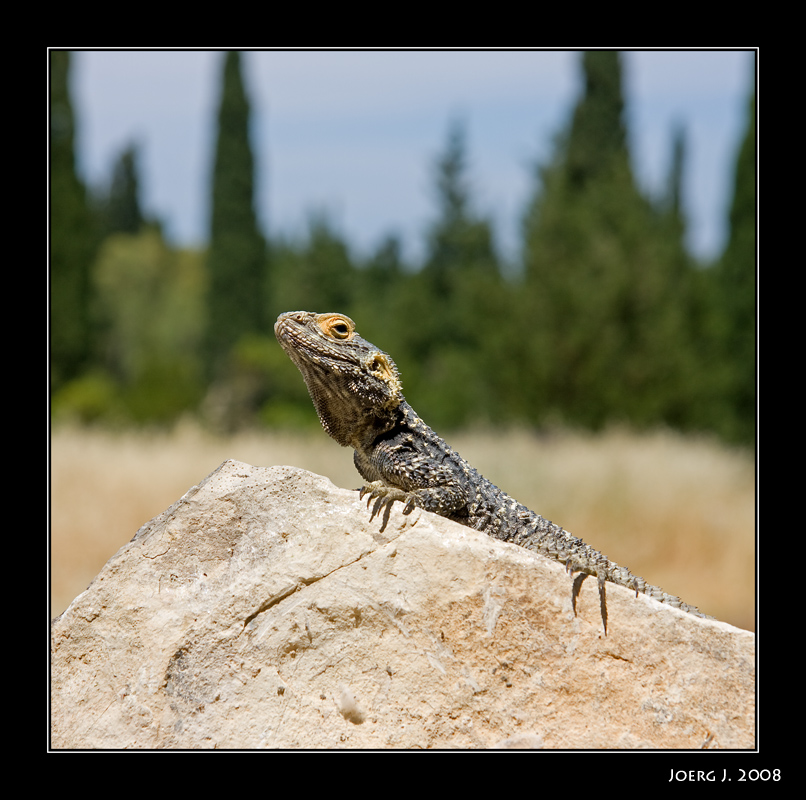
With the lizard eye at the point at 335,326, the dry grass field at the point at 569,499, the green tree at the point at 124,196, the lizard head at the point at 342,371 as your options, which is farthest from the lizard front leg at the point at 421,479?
the green tree at the point at 124,196

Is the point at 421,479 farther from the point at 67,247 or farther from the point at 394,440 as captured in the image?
the point at 67,247

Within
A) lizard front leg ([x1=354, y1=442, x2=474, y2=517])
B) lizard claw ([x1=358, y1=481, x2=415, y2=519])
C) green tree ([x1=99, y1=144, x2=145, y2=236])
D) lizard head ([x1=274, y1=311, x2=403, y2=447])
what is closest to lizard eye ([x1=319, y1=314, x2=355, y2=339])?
lizard head ([x1=274, y1=311, x2=403, y2=447])

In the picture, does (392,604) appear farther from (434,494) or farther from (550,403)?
(550,403)

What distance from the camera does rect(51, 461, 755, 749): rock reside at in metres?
3.26

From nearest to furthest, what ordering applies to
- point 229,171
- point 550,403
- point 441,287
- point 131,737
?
point 131,737 < point 550,403 < point 229,171 < point 441,287

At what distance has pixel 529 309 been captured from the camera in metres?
16.7

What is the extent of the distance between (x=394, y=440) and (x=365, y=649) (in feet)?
3.34

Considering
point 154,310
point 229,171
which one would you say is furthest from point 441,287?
point 154,310

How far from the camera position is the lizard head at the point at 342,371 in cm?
378

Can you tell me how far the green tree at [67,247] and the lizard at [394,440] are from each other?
49.1ft

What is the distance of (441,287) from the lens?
23922 millimetres

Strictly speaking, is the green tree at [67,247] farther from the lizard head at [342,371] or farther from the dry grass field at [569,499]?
the lizard head at [342,371]

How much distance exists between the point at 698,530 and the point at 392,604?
7643 millimetres

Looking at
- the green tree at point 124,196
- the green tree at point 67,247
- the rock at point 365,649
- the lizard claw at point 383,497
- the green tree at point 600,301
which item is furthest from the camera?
the green tree at point 124,196
